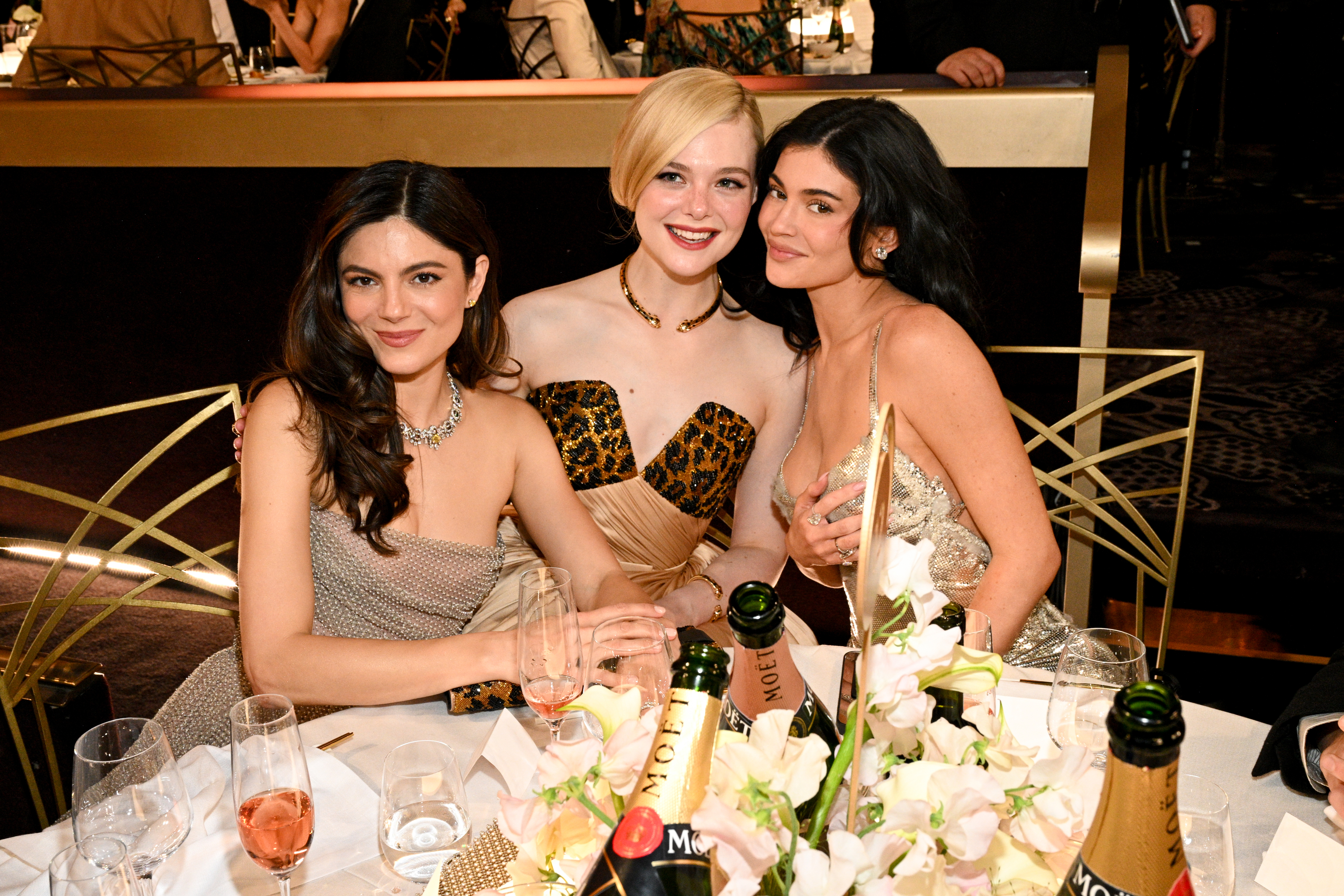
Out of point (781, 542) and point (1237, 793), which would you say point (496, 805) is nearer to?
point (1237, 793)

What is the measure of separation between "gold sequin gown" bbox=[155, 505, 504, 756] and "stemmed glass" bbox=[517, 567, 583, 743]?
71 cm

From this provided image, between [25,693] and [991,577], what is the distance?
167 cm

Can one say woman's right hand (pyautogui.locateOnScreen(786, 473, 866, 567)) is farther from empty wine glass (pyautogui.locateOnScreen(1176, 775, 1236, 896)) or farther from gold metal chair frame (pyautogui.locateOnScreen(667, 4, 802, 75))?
gold metal chair frame (pyautogui.locateOnScreen(667, 4, 802, 75))

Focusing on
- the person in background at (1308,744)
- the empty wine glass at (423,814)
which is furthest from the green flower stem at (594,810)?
the person in background at (1308,744)

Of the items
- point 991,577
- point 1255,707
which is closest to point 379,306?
point 991,577

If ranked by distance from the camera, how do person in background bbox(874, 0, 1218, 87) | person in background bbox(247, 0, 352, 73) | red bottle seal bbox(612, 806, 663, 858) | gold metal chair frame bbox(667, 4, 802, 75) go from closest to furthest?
red bottle seal bbox(612, 806, 663, 858) < person in background bbox(874, 0, 1218, 87) < gold metal chair frame bbox(667, 4, 802, 75) < person in background bbox(247, 0, 352, 73)

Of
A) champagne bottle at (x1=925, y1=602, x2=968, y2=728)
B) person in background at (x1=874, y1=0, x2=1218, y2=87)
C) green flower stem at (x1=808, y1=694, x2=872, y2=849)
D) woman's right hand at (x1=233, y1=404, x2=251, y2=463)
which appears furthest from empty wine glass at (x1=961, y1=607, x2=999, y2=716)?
person in background at (x1=874, y1=0, x2=1218, y2=87)

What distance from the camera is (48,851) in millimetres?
1224

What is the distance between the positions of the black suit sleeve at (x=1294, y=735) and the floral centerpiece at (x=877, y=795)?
0.60 meters

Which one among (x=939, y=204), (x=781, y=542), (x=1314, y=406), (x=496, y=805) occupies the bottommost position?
(x=1314, y=406)

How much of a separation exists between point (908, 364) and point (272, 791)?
1315mm

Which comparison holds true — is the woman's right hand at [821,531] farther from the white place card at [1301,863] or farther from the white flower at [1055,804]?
the white flower at [1055,804]

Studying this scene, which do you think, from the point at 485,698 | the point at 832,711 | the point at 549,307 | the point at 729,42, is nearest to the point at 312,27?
the point at 729,42

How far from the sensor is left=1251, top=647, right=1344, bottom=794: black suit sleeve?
4.30 ft
